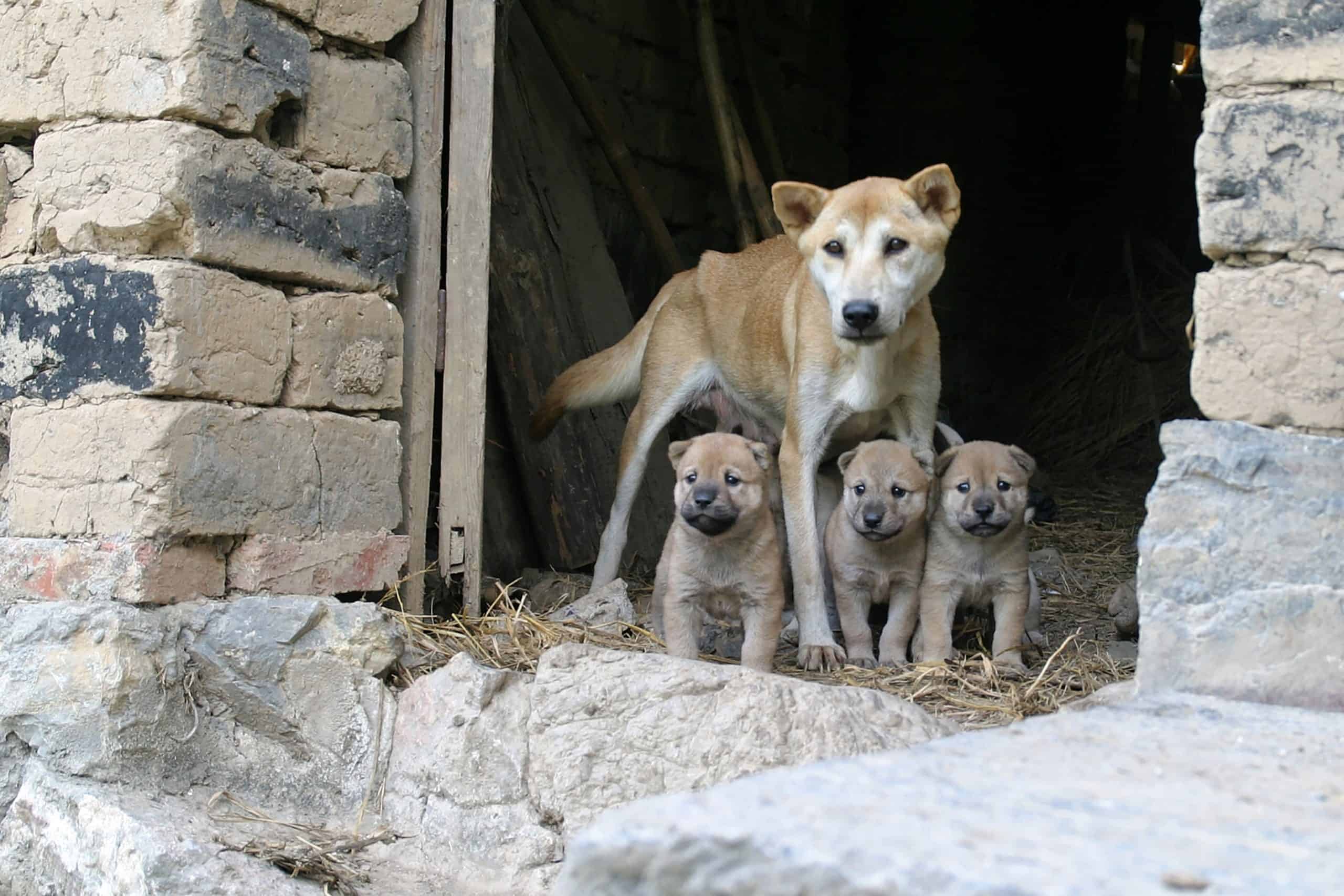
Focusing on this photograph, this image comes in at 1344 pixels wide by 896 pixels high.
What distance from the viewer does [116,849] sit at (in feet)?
12.8

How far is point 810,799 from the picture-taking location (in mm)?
1849

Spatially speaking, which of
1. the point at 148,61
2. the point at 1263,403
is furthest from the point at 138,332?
the point at 1263,403

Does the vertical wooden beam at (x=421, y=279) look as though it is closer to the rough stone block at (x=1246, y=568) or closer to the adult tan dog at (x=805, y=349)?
the adult tan dog at (x=805, y=349)

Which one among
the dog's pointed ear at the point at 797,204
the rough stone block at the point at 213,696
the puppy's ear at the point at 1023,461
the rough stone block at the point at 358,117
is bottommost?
the rough stone block at the point at 213,696

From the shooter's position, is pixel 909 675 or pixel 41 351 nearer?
pixel 41 351

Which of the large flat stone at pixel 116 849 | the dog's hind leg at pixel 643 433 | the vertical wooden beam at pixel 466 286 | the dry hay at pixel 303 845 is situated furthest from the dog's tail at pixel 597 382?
the large flat stone at pixel 116 849

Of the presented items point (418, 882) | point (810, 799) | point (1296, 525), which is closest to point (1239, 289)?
point (1296, 525)

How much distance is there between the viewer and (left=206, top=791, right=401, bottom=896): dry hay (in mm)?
3938

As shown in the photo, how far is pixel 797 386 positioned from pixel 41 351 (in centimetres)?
263

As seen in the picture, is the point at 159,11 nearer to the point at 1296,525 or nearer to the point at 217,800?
the point at 217,800

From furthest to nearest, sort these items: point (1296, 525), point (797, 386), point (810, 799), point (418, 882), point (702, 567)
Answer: point (797, 386) → point (702, 567) → point (418, 882) → point (1296, 525) → point (810, 799)

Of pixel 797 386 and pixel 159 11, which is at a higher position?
pixel 159 11

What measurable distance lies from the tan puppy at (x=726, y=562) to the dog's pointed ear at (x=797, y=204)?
3.01 ft

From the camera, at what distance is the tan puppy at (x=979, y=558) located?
496cm
